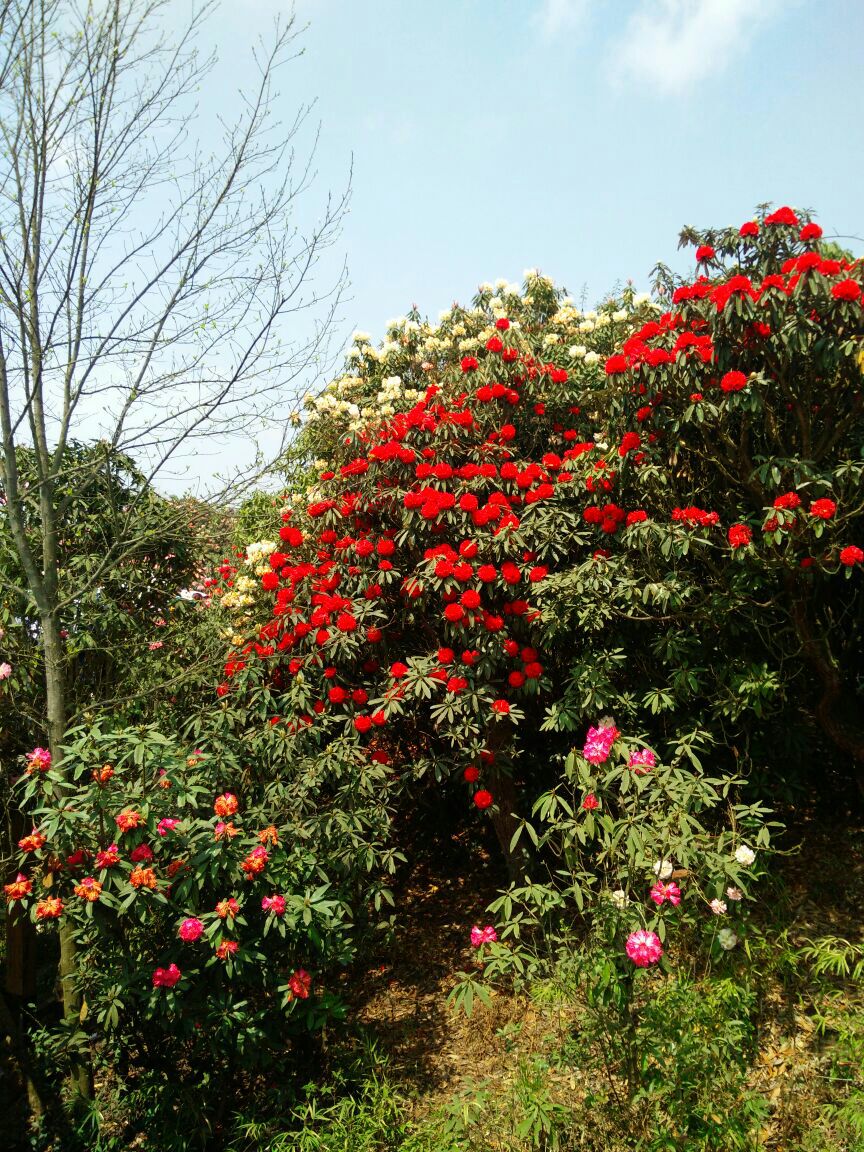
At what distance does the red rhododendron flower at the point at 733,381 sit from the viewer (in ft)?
11.1

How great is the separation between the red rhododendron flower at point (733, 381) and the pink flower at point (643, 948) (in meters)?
2.23

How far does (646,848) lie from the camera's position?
2924mm

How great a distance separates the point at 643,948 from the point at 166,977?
5.66 feet

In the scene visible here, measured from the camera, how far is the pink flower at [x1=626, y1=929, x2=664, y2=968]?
2420 mm

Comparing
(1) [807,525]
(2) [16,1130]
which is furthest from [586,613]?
(2) [16,1130]

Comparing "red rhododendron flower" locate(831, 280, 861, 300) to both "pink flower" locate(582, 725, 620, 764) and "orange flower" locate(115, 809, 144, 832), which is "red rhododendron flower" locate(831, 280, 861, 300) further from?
"orange flower" locate(115, 809, 144, 832)

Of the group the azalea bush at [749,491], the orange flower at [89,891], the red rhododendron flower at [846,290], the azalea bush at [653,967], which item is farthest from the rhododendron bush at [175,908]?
the red rhododendron flower at [846,290]

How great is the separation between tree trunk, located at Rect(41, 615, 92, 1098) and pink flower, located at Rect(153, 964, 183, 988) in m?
0.70

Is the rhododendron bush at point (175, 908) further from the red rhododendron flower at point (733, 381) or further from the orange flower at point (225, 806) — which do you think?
→ the red rhododendron flower at point (733, 381)

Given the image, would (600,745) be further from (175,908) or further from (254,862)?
(175,908)

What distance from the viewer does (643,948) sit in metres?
2.43

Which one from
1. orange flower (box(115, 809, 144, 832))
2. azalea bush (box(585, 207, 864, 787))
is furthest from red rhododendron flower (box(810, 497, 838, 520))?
orange flower (box(115, 809, 144, 832))

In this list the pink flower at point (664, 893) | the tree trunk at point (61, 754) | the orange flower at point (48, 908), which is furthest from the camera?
the tree trunk at point (61, 754)

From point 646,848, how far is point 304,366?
266cm
